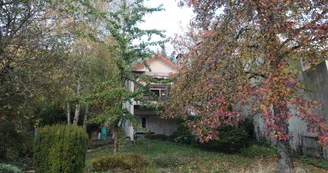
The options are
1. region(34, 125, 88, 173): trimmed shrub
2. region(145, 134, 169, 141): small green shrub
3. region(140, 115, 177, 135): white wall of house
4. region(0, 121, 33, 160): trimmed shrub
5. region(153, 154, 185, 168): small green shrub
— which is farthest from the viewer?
region(140, 115, 177, 135): white wall of house

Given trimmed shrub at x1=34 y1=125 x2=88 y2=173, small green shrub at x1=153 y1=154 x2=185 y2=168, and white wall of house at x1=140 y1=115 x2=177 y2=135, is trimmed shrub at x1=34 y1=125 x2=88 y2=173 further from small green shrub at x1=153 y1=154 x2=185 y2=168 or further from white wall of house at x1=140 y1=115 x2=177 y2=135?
white wall of house at x1=140 y1=115 x2=177 y2=135

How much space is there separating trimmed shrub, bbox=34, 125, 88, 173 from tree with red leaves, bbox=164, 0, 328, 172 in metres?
3.14

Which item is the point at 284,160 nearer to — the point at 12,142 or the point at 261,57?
the point at 261,57

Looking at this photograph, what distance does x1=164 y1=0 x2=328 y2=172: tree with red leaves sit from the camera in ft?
17.1

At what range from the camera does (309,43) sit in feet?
19.3

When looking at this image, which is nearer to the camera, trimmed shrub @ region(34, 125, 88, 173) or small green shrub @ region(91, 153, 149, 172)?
trimmed shrub @ region(34, 125, 88, 173)

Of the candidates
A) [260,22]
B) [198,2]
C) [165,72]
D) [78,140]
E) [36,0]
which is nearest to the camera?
[260,22]

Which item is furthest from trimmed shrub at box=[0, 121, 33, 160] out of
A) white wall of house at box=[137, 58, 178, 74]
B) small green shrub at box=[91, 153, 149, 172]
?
white wall of house at box=[137, 58, 178, 74]

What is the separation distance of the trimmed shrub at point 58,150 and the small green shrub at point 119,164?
1.85 meters

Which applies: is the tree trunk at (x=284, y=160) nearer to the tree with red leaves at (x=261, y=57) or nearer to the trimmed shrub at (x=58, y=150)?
the tree with red leaves at (x=261, y=57)

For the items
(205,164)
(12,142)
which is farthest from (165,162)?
(12,142)

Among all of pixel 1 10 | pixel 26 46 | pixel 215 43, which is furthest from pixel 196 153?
pixel 1 10

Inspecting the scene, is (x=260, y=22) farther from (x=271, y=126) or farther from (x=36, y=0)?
(x=36, y=0)

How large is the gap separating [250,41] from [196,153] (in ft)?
25.6
